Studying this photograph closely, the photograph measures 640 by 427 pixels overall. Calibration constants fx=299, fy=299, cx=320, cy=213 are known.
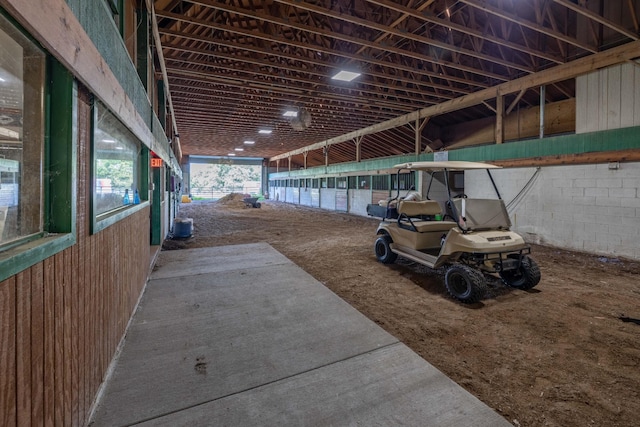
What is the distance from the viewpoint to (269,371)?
216 centimetres

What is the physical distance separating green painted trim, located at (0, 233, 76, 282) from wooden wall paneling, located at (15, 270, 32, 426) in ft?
0.15

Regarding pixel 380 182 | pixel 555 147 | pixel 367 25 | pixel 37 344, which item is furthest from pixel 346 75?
pixel 37 344

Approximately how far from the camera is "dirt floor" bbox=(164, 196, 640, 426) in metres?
1.98

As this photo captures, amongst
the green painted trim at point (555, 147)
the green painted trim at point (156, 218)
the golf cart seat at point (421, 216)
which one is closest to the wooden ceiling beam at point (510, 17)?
the green painted trim at point (555, 147)

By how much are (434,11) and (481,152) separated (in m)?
4.67

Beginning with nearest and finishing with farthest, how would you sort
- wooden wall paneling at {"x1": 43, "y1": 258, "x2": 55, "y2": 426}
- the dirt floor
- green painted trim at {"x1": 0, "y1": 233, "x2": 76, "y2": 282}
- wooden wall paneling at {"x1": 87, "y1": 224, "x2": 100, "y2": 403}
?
1. green painted trim at {"x1": 0, "y1": 233, "x2": 76, "y2": 282}
2. wooden wall paneling at {"x1": 43, "y1": 258, "x2": 55, "y2": 426}
3. wooden wall paneling at {"x1": 87, "y1": 224, "x2": 100, "y2": 403}
4. the dirt floor

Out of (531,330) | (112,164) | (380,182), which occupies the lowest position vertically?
(531,330)

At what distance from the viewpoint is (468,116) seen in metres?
11.4

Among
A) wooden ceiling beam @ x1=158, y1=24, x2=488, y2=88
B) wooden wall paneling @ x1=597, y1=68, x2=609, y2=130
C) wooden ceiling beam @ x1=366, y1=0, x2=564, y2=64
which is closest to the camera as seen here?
wooden ceiling beam @ x1=366, y1=0, x2=564, y2=64

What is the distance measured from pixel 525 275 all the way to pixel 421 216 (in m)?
1.78

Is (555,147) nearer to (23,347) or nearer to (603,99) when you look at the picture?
(603,99)

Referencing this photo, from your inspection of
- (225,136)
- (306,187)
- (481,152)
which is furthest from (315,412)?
(306,187)

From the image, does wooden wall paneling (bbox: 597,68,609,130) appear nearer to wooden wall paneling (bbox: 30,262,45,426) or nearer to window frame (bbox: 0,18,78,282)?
window frame (bbox: 0,18,78,282)

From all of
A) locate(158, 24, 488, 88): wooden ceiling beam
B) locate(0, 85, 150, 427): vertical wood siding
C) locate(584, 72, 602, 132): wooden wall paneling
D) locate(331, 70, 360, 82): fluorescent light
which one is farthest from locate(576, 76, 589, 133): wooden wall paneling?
locate(0, 85, 150, 427): vertical wood siding
